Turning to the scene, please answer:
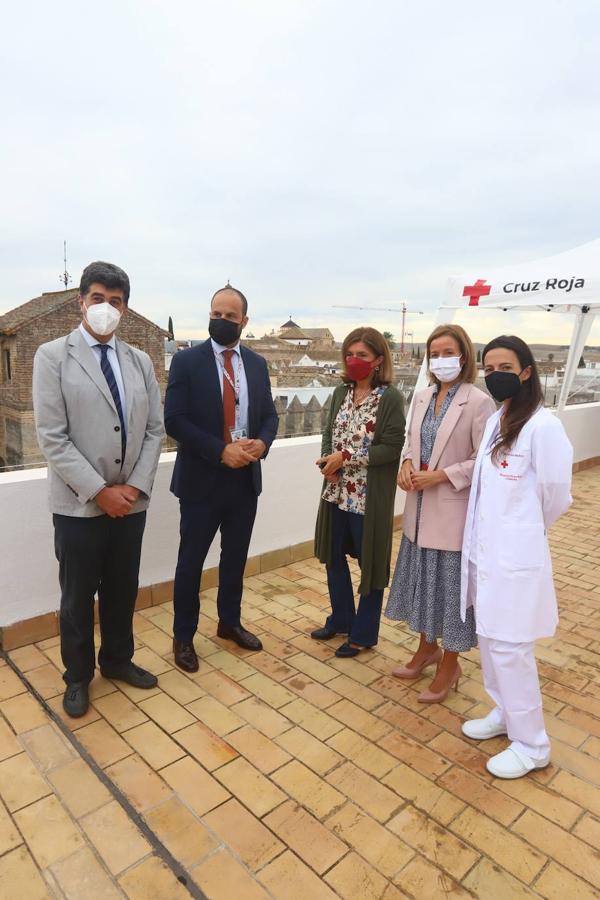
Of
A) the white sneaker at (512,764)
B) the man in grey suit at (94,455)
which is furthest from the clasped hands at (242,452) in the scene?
the white sneaker at (512,764)

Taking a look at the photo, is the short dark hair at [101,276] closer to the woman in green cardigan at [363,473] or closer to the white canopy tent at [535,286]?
the woman in green cardigan at [363,473]

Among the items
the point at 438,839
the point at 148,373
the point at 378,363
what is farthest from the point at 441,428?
the point at 438,839

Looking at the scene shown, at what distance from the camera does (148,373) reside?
8.43ft

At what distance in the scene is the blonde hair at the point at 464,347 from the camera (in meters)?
2.43

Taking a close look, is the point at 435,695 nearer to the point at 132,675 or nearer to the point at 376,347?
the point at 132,675

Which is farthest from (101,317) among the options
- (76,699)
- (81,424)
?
(76,699)

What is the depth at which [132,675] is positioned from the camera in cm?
262

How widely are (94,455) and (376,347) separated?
1411 mm

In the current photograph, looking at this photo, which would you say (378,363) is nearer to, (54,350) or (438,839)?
(54,350)

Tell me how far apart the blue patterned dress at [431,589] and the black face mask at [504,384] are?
15.1 inches

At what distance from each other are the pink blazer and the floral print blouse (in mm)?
407

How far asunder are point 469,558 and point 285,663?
1.19 metres

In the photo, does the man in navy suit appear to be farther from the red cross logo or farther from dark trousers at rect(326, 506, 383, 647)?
the red cross logo

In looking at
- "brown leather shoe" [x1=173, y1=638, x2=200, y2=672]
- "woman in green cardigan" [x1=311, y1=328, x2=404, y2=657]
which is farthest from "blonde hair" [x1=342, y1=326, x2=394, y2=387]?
"brown leather shoe" [x1=173, y1=638, x2=200, y2=672]
